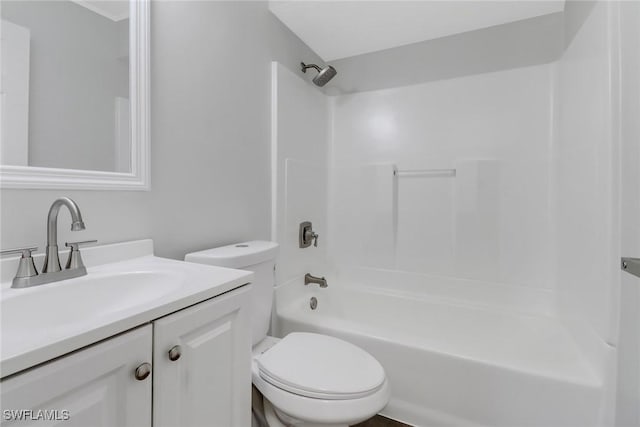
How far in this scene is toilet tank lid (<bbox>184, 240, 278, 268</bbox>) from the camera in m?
1.12

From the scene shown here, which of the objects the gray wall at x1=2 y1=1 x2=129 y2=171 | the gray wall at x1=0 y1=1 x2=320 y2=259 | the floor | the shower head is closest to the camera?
the gray wall at x1=2 y1=1 x2=129 y2=171

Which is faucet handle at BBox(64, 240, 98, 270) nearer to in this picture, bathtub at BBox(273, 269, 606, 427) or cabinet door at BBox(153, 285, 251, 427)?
cabinet door at BBox(153, 285, 251, 427)

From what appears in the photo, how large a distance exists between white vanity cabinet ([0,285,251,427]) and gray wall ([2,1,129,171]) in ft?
1.99

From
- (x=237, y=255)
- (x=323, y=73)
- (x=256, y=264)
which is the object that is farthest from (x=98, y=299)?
(x=323, y=73)

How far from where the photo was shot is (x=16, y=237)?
755 millimetres

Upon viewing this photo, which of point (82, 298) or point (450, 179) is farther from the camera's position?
point (450, 179)

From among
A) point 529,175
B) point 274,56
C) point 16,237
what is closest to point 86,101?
point 16,237

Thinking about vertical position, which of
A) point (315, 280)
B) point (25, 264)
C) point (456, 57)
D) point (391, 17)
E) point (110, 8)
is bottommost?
point (315, 280)

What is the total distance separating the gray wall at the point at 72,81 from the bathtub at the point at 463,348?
46.9 inches

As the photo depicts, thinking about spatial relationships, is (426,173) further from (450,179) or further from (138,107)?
(138,107)

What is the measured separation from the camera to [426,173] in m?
2.03

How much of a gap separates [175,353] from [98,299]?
330mm

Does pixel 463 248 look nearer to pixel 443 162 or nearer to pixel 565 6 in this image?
pixel 443 162

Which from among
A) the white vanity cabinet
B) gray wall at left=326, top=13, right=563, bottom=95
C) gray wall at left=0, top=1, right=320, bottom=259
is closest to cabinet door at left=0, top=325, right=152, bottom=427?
the white vanity cabinet
